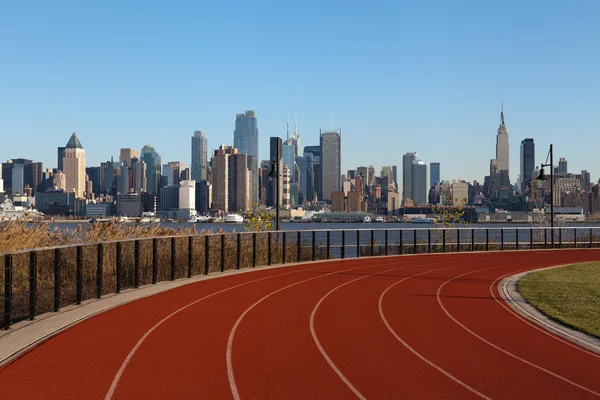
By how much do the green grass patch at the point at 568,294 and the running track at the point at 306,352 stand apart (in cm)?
86

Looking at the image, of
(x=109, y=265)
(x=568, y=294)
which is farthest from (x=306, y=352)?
(x=109, y=265)

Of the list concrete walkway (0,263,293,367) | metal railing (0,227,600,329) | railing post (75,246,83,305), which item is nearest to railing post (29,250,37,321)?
metal railing (0,227,600,329)

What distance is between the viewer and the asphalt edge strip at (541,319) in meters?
10.0

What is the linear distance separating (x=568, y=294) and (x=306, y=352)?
8.57m

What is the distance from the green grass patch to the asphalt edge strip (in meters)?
0.13

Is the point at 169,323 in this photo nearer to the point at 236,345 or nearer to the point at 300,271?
the point at 236,345

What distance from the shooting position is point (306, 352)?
938 cm

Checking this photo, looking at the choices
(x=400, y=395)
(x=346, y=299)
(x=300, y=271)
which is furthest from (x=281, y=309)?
(x=300, y=271)

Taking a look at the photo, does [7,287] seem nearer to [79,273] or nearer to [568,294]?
[79,273]

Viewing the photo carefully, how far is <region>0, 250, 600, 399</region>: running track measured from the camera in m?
7.41

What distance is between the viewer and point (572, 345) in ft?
32.4

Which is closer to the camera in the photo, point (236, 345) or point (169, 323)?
point (236, 345)

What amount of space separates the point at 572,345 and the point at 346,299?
5916 mm

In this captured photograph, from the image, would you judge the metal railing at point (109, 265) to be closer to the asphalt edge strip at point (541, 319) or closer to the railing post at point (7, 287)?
the railing post at point (7, 287)
